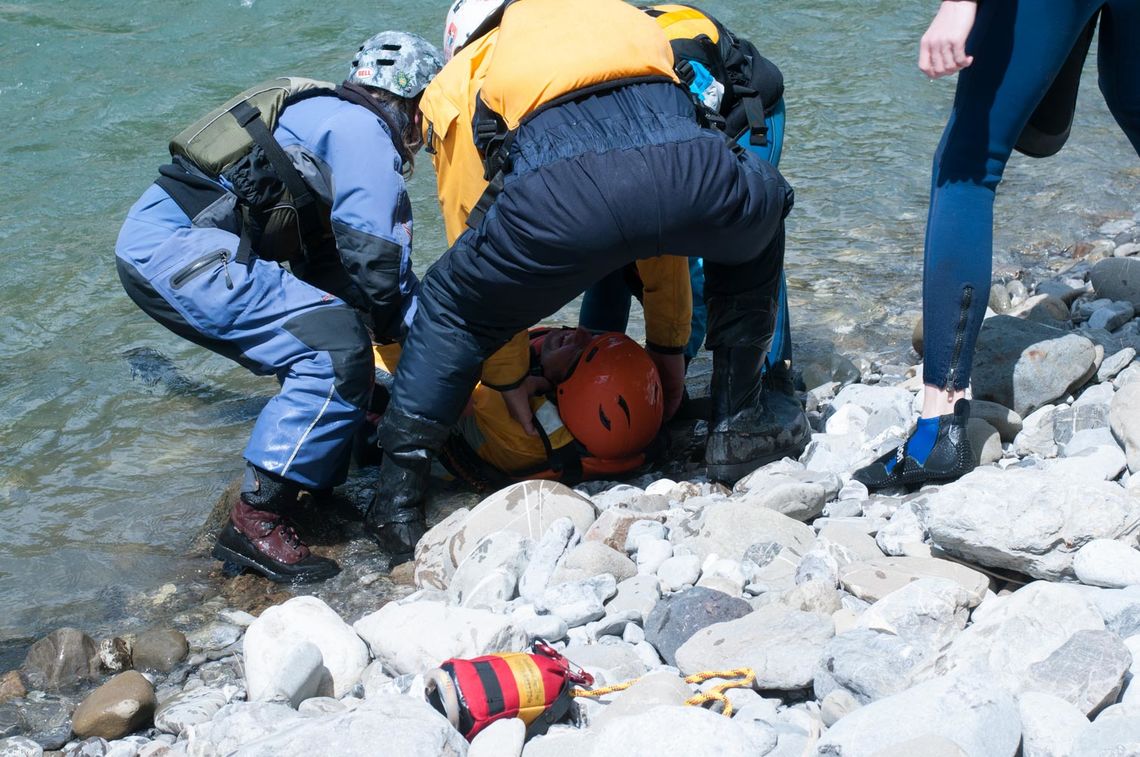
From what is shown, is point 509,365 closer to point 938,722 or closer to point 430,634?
point 430,634

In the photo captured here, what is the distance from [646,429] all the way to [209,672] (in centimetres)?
174

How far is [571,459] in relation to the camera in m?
4.66

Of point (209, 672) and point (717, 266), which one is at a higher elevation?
point (717, 266)

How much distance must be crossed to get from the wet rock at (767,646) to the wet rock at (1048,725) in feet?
1.68

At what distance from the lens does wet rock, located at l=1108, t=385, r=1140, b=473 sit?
365 cm

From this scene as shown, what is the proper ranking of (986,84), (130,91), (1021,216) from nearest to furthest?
(986,84)
(1021,216)
(130,91)

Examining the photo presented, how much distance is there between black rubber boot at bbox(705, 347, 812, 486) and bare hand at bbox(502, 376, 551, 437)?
657mm

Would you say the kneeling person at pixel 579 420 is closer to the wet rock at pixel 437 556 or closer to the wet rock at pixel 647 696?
the wet rock at pixel 437 556

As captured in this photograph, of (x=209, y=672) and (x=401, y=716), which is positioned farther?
(x=209, y=672)

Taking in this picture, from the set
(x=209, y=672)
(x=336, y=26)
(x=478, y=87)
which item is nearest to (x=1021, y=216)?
(x=478, y=87)

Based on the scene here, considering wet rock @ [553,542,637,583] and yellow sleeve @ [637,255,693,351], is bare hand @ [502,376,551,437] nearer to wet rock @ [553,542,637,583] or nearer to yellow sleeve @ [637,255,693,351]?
yellow sleeve @ [637,255,693,351]

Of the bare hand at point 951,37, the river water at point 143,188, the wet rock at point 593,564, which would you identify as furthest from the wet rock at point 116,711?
the bare hand at point 951,37

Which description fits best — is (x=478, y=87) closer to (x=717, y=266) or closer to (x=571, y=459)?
(x=717, y=266)

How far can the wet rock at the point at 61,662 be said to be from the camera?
151 inches
